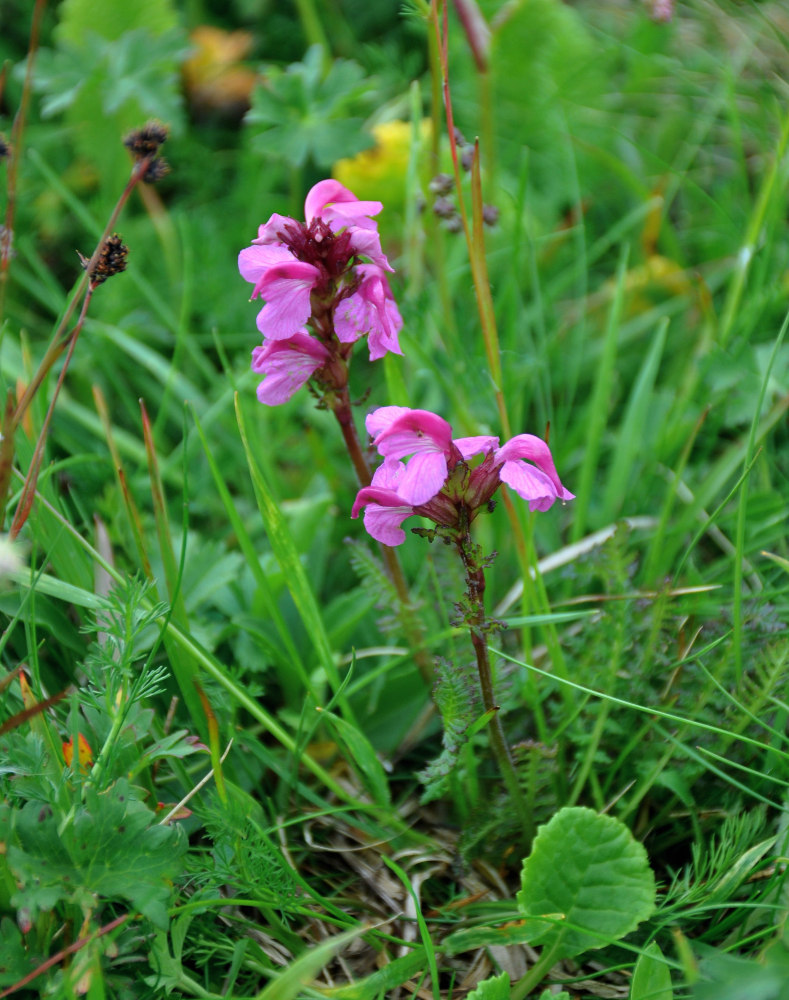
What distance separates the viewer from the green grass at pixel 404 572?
3.98 ft

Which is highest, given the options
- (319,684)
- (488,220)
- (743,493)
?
(488,220)

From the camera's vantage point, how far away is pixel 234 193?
277 centimetres

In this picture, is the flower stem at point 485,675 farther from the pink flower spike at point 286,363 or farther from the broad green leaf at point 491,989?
the pink flower spike at point 286,363

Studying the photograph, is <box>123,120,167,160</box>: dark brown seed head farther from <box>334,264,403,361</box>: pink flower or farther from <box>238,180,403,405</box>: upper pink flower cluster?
<box>334,264,403,361</box>: pink flower

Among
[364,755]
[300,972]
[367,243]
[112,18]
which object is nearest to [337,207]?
[367,243]

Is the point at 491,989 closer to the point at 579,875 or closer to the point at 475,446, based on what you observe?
the point at 579,875

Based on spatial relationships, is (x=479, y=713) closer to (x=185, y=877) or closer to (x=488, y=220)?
(x=185, y=877)

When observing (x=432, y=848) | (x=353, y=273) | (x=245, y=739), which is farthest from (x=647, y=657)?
(x=353, y=273)

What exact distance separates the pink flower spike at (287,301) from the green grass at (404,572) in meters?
0.25

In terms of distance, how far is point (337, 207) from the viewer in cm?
123

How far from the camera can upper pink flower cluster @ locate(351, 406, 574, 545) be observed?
3.49ft

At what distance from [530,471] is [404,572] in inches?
35.7

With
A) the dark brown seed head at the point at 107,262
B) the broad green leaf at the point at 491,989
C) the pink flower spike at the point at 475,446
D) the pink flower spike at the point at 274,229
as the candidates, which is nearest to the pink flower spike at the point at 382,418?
the pink flower spike at the point at 475,446

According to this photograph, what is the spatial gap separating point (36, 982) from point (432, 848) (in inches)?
26.3
